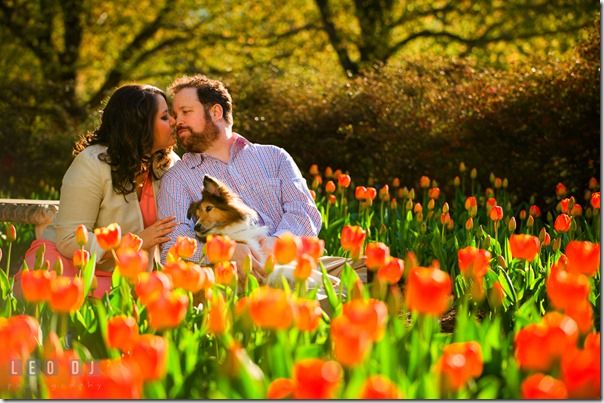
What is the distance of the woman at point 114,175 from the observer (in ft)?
13.9

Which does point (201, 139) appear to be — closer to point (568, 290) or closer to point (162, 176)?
point (162, 176)

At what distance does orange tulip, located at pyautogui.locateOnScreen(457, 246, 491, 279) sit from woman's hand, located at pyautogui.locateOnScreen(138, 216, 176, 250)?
1565 mm

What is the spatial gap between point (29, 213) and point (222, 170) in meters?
1.48

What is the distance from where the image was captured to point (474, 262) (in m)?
2.88

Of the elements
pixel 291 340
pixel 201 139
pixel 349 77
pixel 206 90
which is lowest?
pixel 291 340

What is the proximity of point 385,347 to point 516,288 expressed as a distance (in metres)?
1.62

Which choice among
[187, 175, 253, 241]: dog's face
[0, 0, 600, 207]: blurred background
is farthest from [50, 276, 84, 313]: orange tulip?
[0, 0, 600, 207]: blurred background

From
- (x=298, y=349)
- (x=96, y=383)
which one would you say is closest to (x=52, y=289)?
(x=96, y=383)

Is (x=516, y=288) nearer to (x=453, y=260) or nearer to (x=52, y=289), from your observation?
(x=453, y=260)

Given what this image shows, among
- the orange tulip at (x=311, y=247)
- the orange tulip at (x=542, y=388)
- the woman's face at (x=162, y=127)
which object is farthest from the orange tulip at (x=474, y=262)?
the woman's face at (x=162, y=127)

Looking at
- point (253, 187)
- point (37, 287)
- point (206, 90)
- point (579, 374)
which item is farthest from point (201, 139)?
point (579, 374)

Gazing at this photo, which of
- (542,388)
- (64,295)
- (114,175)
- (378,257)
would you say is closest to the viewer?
(542,388)

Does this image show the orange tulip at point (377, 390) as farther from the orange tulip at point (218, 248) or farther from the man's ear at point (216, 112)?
the man's ear at point (216, 112)

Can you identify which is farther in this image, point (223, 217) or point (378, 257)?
point (223, 217)
